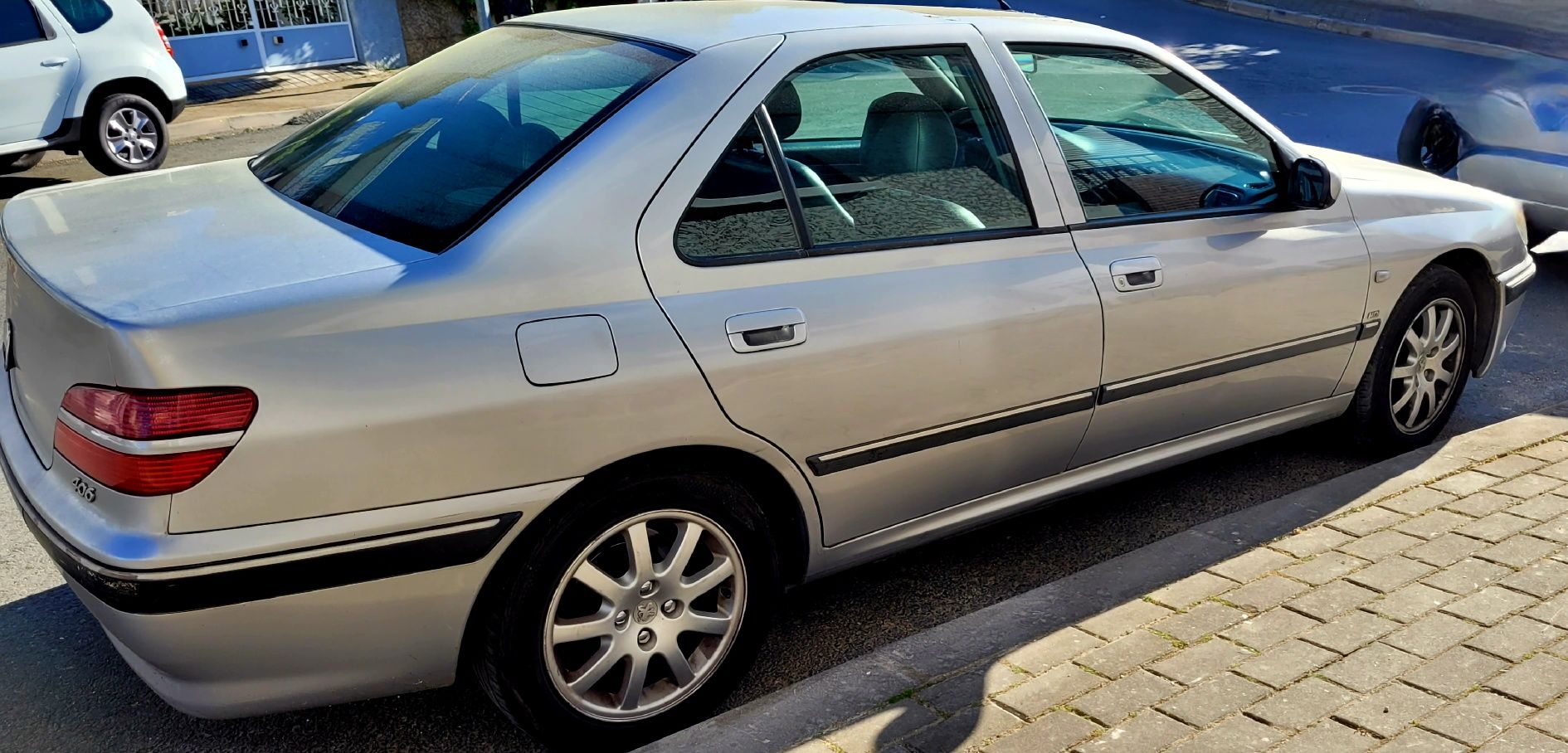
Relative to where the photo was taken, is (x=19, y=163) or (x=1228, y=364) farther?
(x=19, y=163)

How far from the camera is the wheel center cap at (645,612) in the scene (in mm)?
2957

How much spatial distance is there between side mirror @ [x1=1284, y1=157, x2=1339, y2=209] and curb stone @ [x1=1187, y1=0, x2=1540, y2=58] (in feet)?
53.6

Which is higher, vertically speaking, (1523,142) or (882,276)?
(882,276)

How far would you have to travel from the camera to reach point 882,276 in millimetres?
3199

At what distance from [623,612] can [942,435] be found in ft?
3.04

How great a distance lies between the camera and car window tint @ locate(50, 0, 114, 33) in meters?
10.4

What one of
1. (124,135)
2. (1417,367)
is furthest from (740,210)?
(124,135)

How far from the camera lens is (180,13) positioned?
54.3 ft

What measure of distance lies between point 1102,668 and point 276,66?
16545 mm

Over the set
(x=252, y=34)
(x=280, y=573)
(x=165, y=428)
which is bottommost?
(x=280, y=573)

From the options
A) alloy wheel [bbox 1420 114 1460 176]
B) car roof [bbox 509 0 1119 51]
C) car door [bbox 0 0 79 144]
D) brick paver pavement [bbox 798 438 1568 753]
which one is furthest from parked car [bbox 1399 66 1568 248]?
car door [bbox 0 0 79 144]

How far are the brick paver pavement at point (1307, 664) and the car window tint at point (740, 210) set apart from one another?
107cm

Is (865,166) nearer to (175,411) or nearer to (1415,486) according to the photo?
(175,411)

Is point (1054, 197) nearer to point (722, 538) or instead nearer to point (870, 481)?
point (870, 481)
